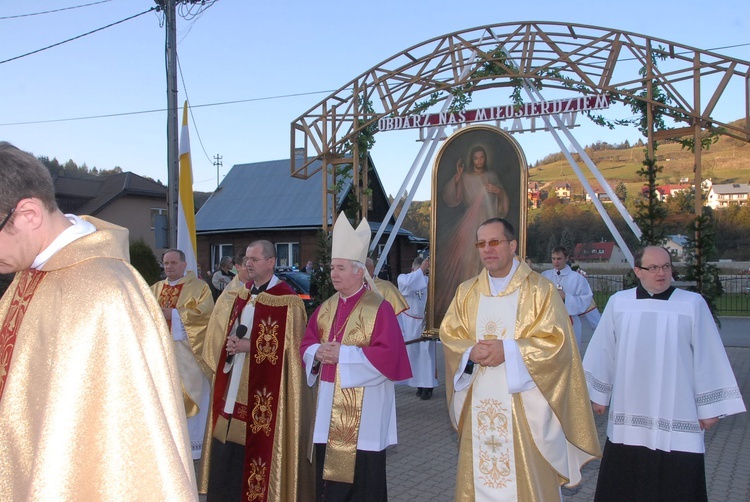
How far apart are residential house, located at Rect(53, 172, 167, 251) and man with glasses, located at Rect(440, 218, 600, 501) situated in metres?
29.4

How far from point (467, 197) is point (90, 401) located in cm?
653

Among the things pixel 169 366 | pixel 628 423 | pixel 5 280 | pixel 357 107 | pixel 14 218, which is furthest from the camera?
pixel 5 280

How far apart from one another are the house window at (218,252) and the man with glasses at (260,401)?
77.9 ft

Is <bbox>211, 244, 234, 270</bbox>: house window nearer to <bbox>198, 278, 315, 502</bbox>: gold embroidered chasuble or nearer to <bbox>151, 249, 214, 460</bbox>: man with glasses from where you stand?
<bbox>151, 249, 214, 460</bbox>: man with glasses

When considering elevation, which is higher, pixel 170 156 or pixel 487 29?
pixel 487 29

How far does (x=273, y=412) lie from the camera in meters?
4.57

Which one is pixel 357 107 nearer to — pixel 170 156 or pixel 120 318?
pixel 170 156

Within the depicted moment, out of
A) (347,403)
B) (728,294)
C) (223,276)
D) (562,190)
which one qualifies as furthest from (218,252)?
(562,190)

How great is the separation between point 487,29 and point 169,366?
729cm

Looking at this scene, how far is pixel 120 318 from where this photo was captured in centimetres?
162

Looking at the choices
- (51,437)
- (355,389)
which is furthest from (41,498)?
(355,389)

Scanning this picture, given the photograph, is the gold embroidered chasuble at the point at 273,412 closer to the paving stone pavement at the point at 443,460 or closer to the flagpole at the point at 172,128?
the paving stone pavement at the point at 443,460

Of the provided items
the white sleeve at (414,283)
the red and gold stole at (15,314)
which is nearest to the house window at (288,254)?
the white sleeve at (414,283)

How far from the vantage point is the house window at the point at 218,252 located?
28.2 m
